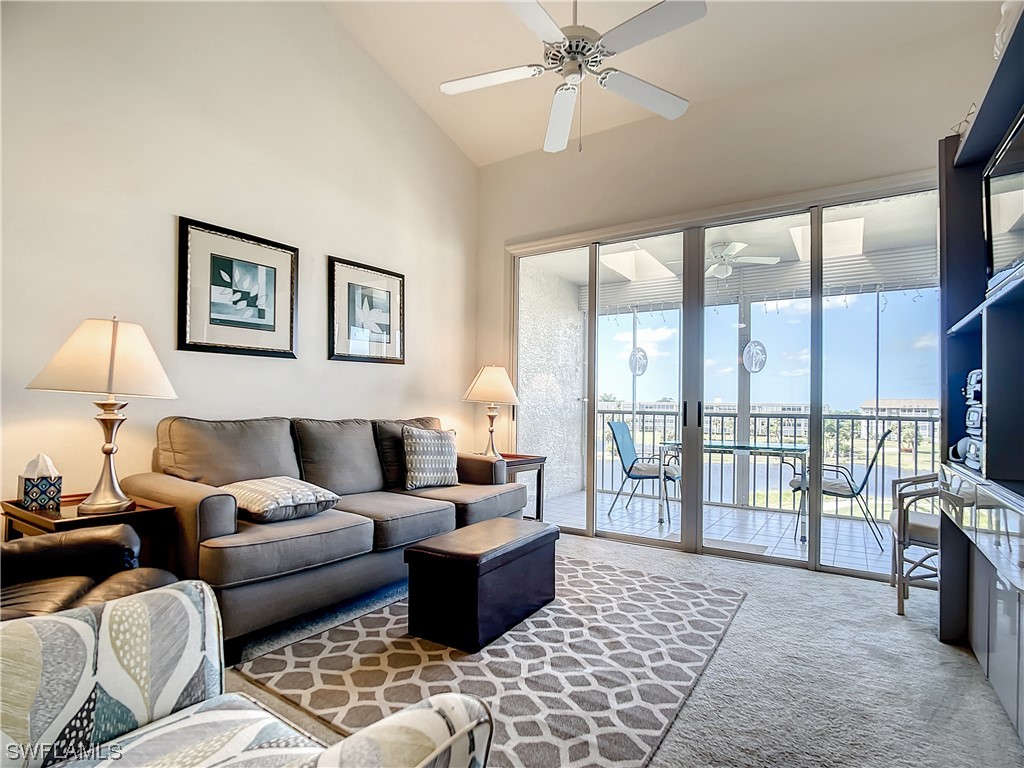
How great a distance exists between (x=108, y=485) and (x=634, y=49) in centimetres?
368

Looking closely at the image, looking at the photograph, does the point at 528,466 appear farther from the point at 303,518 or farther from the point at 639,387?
the point at 303,518

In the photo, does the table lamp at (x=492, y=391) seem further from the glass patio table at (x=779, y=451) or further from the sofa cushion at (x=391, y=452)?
the glass patio table at (x=779, y=451)

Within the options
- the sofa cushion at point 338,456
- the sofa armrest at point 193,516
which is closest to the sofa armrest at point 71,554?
the sofa armrest at point 193,516

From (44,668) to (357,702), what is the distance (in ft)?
3.80

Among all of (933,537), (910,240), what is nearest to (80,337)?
(933,537)

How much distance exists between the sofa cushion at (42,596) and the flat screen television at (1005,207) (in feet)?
9.34

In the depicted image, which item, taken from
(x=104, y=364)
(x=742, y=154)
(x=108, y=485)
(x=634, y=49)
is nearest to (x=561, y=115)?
(x=634, y=49)

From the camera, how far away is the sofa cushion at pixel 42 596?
141 centimetres

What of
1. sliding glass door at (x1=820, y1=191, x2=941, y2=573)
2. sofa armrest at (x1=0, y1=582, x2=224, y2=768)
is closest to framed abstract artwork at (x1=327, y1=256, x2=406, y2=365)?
sofa armrest at (x1=0, y1=582, x2=224, y2=768)

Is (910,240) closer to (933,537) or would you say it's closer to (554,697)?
(933,537)

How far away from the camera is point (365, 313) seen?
156 inches

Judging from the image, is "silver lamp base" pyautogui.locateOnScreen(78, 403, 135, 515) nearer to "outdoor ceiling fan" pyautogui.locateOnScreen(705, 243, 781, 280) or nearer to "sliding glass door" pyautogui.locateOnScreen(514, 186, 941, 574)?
"sliding glass door" pyautogui.locateOnScreen(514, 186, 941, 574)

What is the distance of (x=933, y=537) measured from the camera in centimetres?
264

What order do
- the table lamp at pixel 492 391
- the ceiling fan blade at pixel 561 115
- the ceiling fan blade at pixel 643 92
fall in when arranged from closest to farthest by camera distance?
the ceiling fan blade at pixel 643 92, the ceiling fan blade at pixel 561 115, the table lamp at pixel 492 391
